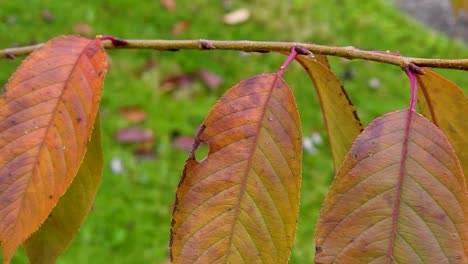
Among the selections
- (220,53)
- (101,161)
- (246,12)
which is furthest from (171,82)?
(101,161)

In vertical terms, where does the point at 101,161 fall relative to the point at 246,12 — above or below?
below

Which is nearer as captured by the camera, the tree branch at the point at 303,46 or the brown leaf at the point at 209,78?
the tree branch at the point at 303,46

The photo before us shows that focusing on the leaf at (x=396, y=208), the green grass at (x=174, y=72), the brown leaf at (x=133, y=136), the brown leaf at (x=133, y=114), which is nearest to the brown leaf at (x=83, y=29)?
the green grass at (x=174, y=72)

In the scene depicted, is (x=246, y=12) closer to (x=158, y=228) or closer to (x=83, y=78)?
(x=158, y=228)

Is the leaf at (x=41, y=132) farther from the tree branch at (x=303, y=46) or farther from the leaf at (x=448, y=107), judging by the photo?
the leaf at (x=448, y=107)

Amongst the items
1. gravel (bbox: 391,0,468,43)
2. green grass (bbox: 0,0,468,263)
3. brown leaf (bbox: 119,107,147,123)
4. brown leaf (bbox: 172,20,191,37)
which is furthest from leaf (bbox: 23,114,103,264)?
gravel (bbox: 391,0,468,43)

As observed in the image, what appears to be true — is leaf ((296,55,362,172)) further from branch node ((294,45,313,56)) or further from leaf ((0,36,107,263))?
leaf ((0,36,107,263))
